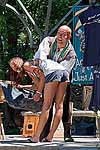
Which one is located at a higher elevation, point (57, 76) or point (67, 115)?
point (57, 76)

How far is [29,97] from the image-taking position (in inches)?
292

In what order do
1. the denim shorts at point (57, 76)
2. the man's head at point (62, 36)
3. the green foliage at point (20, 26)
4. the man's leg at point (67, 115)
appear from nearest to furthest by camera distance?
the denim shorts at point (57, 76)
the man's head at point (62, 36)
the man's leg at point (67, 115)
the green foliage at point (20, 26)

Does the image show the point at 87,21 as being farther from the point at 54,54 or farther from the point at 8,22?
the point at 8,22

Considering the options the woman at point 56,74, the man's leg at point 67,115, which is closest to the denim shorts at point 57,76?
the woman at point 56,74

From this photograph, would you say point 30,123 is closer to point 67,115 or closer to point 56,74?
point 67,115

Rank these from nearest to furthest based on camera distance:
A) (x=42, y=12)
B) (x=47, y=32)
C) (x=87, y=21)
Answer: (x=87, y=21) → (x=47, y=32) → (x=42, y=12)

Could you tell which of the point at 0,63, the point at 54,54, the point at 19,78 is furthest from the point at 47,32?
the point at 54,54

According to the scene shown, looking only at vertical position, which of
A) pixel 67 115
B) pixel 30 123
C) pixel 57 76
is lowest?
pixel 30 123

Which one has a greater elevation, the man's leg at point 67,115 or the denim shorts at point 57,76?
the denim shorts at point 57,76

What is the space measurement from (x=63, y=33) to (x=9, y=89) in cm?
153

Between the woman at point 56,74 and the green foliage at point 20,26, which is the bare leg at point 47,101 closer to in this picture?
the woman at point 56,74

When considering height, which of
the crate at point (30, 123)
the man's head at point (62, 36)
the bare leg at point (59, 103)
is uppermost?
the man's head at point (62, 36)

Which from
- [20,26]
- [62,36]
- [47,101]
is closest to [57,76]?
[47,101]

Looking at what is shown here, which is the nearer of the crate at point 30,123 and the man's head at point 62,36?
the man's head at point 62,36
